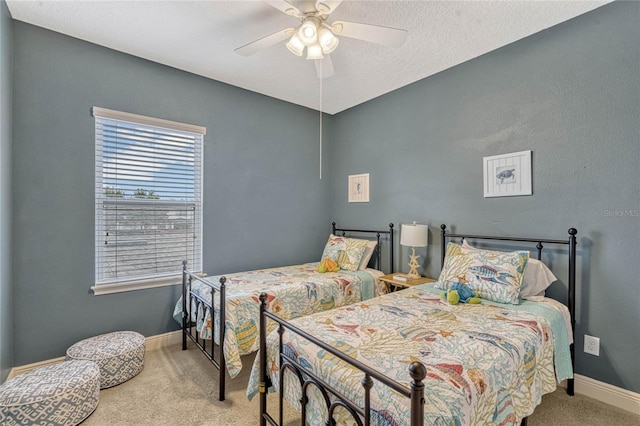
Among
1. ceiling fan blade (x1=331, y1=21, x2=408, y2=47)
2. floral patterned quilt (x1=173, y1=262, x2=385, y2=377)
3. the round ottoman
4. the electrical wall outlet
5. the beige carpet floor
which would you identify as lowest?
the beige carpet floor

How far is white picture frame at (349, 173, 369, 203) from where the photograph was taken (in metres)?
3.93

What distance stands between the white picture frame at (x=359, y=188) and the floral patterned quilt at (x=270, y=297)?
1025mm

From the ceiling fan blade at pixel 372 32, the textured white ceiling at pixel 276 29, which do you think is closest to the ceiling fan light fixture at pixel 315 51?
the ceiling fan blade at pixel 372 32

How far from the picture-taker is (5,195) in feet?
7.00

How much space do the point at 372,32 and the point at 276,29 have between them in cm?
91

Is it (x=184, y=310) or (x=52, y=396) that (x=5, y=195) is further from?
(x=184, y=310)

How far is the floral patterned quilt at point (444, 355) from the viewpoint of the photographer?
3.88 ft

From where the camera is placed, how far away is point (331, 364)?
138 centimetres

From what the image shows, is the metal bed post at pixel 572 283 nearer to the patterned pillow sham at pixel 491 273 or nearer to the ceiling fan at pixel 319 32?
the patterned pillow sham at pixel 491 273

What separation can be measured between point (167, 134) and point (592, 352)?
4043 mm

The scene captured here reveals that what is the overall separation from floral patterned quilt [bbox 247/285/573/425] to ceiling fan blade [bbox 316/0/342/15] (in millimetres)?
1879

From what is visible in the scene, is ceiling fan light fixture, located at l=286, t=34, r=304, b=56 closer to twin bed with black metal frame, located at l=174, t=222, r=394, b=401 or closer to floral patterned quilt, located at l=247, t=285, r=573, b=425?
twin bed with black metal frame, located at l=174, t=222, r=394, b=401

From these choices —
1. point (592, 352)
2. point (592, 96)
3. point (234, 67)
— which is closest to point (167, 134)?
point (234, 67)

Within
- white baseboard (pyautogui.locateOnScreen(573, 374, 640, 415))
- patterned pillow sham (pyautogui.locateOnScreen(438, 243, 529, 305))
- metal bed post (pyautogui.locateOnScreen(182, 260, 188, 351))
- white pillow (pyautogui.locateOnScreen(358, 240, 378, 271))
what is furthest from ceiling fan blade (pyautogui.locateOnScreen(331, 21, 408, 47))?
white baseboard (pyautogui.locateOnScreen(573, 374, 640, 415))
